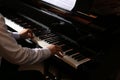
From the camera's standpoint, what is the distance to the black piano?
1564 millimetres

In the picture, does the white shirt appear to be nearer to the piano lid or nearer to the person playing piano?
the person playing piano

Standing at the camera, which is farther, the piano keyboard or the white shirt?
the piano keyboard

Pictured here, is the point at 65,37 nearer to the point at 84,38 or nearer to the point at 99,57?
the point at 84,38

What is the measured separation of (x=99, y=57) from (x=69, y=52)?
10.7 inches

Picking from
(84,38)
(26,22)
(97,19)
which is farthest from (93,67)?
(26,22)

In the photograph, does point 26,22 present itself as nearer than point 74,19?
No

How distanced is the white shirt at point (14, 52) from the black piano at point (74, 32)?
197 millimetres

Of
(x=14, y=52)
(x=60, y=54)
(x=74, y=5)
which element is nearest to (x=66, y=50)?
(x=60, y=54)

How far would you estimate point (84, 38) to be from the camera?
1646 mm

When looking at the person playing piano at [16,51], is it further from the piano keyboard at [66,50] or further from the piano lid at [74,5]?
the piano lid at [74,5]

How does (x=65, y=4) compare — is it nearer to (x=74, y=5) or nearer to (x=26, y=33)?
(x=74, y=5)

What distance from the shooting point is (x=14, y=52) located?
1.42 meters

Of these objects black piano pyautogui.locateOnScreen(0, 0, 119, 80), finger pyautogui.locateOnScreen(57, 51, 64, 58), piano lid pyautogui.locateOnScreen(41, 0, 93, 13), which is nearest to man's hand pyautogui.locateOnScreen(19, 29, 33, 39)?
black piano pyautogui.locateOnScreen(0, 0, 119, 80)

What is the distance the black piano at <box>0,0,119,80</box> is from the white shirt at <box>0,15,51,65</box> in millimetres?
197
